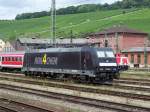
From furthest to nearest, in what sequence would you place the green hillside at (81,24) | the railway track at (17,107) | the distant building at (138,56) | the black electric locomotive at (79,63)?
the green hillside at (81,24), the distant building at (138,56), the black electric locomotive at (79,63), the railway track at (17,107)

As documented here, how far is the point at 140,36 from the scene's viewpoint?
A: 109500 mm

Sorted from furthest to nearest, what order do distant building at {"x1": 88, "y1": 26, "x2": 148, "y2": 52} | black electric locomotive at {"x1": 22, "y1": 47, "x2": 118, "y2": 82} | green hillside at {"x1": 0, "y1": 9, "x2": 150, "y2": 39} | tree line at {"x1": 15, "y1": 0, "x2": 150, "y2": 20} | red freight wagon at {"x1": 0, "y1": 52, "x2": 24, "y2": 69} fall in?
1. tree line at {"x1": 15, "y1": 0, "x2": 150, "y2": 20}
2. green hillside at {"x1": 0, "y1": 9, "x2": 150, "y2": 39}
3. distant building at {"x1": 88, "y1": 26, "x2": 148, "y2": 52}
4. red freight wagon at {"x1": 0, "y1": 52, "x2": 24, "y2": 69}
5. black electric locomotive at {"x1": 22, "y1": 47, "x2": 118, "y2": 82}

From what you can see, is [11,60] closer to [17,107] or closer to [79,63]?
[79,63]

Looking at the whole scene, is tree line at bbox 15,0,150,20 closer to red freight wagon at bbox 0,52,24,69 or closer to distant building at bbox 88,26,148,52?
distant building at bbox 88,26,148,52

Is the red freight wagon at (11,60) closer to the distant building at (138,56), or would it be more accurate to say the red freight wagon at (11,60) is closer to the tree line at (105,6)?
the distant building at (138,56)

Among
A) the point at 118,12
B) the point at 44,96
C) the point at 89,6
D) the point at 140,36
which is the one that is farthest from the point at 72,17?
the point at 44,96

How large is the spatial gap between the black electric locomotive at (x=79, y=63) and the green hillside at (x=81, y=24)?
3394 inches

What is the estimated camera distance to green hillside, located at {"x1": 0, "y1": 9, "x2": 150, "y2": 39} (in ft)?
444

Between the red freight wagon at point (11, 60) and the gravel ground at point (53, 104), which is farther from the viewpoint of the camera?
the red freight wagon at point (11, 60)

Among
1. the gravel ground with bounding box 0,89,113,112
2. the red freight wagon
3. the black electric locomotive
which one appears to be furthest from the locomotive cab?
the red freight wagon

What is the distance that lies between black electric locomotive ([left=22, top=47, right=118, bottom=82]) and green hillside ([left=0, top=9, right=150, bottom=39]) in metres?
86.2

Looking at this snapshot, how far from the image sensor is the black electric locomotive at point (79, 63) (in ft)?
103

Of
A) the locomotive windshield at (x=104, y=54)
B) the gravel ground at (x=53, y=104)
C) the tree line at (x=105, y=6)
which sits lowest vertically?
the gravel ground at (x=53, y=104)

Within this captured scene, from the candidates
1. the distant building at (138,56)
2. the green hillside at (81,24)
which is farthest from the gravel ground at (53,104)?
the green hillside at (81,24)
